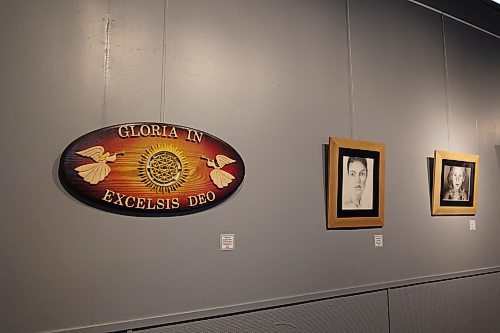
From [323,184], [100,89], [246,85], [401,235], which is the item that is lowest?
[401,235]

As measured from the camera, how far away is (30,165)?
1.65m

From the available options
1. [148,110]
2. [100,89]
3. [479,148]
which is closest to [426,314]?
[479,148]

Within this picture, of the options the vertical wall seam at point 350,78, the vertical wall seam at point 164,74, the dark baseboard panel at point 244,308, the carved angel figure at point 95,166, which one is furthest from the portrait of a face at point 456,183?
the carved angel figure at point 95,166

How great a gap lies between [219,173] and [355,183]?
1082 millimetres

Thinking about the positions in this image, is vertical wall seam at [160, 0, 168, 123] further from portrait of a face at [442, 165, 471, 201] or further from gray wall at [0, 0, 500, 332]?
portrait of a face at [442, 165, 471, 201]

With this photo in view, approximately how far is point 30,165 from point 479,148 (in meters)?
3.75

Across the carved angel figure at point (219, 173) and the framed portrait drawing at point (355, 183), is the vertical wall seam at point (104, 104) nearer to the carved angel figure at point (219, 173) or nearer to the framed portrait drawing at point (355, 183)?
the carved angel figure at point (219, 173)

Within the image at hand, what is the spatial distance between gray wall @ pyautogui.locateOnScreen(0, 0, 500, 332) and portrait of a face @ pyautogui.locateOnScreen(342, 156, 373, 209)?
0.19 m

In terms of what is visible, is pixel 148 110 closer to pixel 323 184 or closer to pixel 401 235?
pixel 323 184

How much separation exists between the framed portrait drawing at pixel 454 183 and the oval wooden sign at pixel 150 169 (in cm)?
192

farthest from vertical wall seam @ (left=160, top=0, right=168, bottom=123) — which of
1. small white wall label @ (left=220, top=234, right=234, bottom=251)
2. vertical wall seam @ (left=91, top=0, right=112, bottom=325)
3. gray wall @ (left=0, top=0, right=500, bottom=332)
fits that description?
small white wall label @ (left=220, top=234, right=234, bottom=251)

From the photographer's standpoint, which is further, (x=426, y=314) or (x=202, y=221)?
(x=426, y=314)

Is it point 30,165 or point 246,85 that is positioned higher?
point 246,85

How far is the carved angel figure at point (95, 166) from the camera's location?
5.66ft
